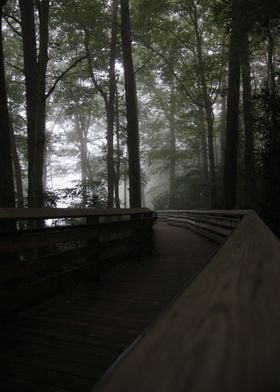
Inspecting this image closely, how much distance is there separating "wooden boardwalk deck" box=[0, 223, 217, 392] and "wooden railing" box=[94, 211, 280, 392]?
0.33 m

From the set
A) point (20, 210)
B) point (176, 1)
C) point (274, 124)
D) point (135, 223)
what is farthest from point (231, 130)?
point (20, 210)

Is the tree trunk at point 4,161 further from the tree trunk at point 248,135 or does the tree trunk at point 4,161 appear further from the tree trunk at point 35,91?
the tree trunk at point 248,135

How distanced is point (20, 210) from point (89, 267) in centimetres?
200

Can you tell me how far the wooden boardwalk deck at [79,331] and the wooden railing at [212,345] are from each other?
1.10 ft

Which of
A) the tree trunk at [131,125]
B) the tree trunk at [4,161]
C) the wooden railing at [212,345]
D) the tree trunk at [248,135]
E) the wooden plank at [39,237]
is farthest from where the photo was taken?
the tree trunk at [248,135]

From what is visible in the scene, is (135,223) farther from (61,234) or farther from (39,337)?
(39,337)

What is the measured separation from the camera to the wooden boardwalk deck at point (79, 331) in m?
2.62

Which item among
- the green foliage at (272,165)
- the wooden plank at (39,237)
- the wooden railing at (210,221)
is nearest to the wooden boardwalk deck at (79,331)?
the wooden plank at (39,237)

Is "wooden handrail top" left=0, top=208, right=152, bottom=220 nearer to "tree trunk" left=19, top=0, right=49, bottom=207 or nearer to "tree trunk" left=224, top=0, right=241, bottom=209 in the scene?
"tree trunk" left=19, top=0, right=49, bottom=207

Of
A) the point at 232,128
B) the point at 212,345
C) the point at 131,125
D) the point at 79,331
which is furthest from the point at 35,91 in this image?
the point at 212,345

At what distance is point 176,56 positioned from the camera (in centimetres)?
2056

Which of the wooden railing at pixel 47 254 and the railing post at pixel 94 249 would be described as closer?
the wooden railing at pixel 47 254

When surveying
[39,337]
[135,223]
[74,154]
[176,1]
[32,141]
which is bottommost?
[39,337]

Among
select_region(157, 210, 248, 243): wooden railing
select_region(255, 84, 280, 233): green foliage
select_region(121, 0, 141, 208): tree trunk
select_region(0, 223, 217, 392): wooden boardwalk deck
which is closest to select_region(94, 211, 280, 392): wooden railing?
select_region(0, 223, 217, 392): wooden boardwalk deck
